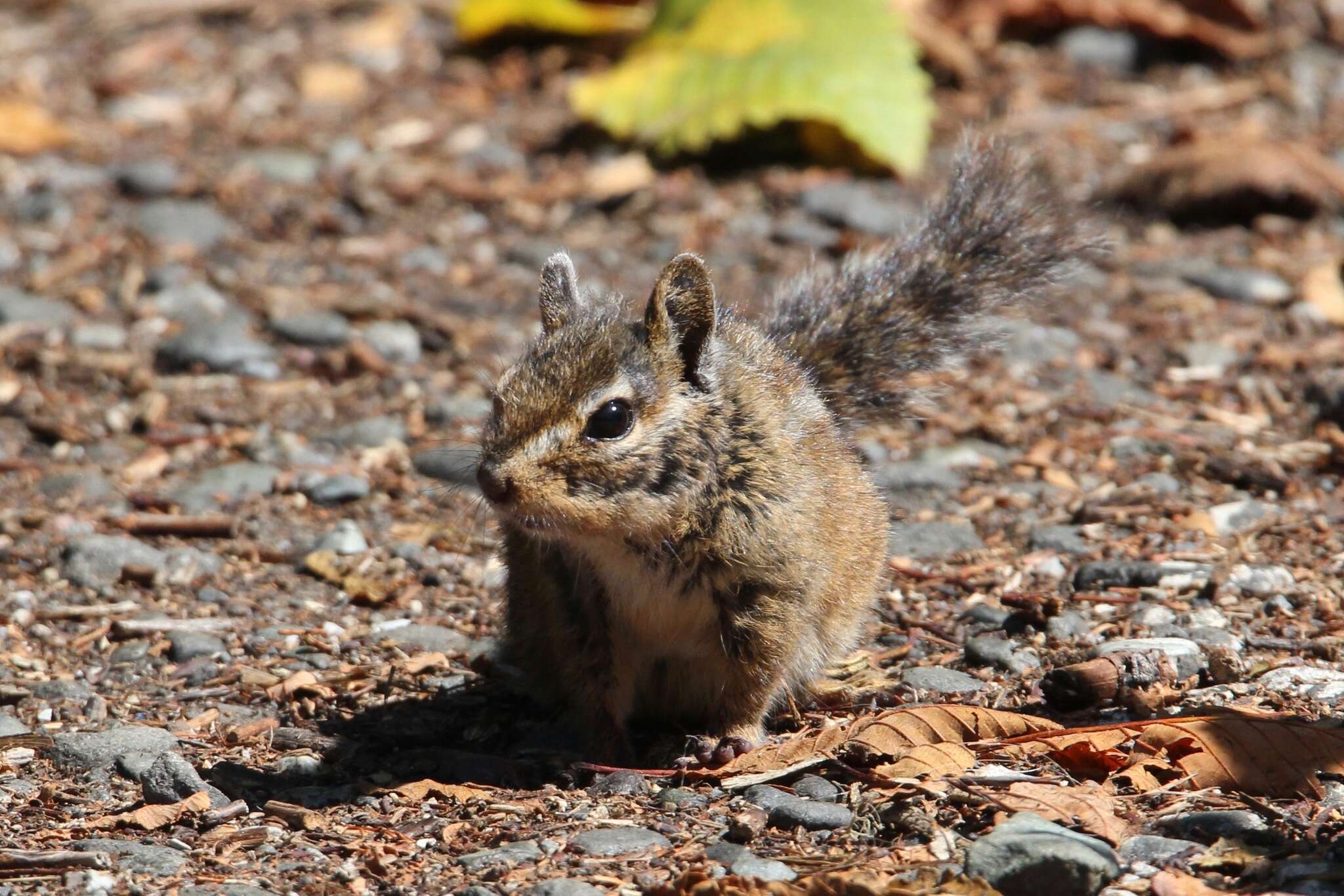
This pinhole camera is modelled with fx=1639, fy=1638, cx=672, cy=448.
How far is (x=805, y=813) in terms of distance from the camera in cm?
374

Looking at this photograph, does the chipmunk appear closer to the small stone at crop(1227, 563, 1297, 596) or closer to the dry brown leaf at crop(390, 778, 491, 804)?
the dry brown leaf at crop(390, 778, 491, 804)

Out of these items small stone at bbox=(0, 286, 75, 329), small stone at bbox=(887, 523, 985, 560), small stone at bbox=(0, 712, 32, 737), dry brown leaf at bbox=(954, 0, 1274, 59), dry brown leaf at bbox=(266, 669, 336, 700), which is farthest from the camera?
dry brown leaf at bbox=(954, 0, 1274, 59)

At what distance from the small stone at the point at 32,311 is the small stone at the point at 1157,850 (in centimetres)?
531

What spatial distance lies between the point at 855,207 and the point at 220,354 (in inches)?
123

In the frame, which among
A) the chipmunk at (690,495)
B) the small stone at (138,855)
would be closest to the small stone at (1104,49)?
the chipmunk at (690,495)

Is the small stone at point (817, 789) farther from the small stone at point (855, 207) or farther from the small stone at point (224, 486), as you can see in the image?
the small stone at point (855, 207)

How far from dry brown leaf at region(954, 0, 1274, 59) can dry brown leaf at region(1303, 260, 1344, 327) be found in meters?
2.59

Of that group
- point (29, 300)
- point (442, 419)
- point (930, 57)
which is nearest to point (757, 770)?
point (442, 419)

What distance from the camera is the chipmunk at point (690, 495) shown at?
12.9 feet

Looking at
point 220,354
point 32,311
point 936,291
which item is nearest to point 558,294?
point 936,291

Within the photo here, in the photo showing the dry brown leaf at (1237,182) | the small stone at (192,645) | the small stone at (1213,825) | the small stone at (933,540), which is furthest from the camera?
the dry brown leaf at (1237,182)

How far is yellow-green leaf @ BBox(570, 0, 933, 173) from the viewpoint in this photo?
8.05 meters

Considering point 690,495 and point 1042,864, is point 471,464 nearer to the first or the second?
point 690,495

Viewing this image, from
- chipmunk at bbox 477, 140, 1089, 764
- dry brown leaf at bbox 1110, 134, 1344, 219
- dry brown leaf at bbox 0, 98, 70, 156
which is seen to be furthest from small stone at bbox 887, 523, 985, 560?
dry brown leaf at bbox 0, 98, 70, 156
